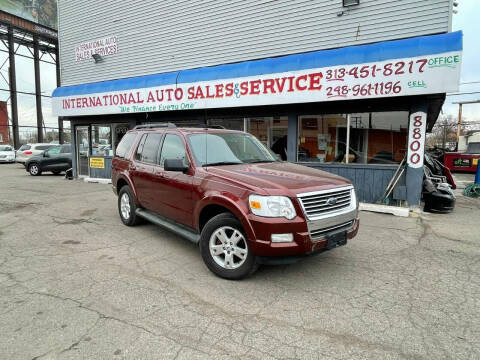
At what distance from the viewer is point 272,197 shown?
3416 millimetres

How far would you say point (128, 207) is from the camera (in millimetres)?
6242

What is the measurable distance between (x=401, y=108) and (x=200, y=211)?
6261 mm

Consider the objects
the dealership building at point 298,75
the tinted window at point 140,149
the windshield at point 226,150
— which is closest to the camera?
the windshield at point 226,150

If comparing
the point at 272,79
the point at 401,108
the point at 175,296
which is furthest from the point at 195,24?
the point at 175,296

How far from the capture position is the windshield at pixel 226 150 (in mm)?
4520

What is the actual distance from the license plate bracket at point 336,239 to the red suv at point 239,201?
12 millimetres

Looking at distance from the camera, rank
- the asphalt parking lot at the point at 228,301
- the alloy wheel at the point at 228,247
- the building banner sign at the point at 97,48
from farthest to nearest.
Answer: the building banner sign at the point at 97,48, the alloy wheel at the point at 228,247, the asphalt parking lot at the point at 228,301

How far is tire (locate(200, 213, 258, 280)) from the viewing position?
3.68m

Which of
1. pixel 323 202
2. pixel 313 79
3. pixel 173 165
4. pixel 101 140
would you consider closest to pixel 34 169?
pixel 101 140

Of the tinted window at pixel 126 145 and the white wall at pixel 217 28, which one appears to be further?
the white wall at pixel 217 28

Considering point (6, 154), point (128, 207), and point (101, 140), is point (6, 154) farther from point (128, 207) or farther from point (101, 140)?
point (128, 207)

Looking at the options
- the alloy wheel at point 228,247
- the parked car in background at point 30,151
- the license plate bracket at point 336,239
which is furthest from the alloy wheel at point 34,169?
the license plate bracket at point 336,239

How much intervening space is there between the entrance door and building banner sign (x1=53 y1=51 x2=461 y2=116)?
3.78 metres

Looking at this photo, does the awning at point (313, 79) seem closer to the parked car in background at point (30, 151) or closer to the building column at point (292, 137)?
the building column at point (292, 137)
